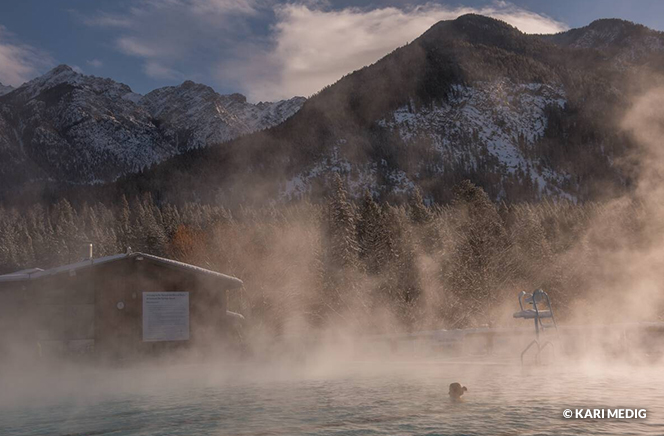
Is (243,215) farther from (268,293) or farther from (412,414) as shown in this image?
(412,414)

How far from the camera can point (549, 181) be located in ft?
634

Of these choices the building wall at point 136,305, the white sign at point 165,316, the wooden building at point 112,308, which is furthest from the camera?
the white sign at point 165,316

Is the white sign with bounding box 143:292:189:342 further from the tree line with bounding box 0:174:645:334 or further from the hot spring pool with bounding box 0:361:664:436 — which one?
the tree line with bounding box 0:174:645:334

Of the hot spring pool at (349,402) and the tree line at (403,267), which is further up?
the tree line at (403,267)

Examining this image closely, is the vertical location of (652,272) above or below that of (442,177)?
below

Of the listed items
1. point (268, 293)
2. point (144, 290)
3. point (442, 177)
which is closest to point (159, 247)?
point (268, 293)

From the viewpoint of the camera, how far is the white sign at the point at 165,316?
25.2 m

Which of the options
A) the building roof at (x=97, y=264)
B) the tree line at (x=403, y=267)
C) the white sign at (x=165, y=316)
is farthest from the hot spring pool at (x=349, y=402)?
the tree line at (x=403, y=267)

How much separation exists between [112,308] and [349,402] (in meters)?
15.3

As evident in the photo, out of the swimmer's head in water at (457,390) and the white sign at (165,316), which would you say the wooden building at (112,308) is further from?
the swimmer's head in water at (457,390)

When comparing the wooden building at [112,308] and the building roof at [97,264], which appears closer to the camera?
the building roof at [97,264]

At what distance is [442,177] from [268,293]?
149 m

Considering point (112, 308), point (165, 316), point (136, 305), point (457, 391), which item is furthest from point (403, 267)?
point (457, 391)

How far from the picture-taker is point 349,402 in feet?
41.7
